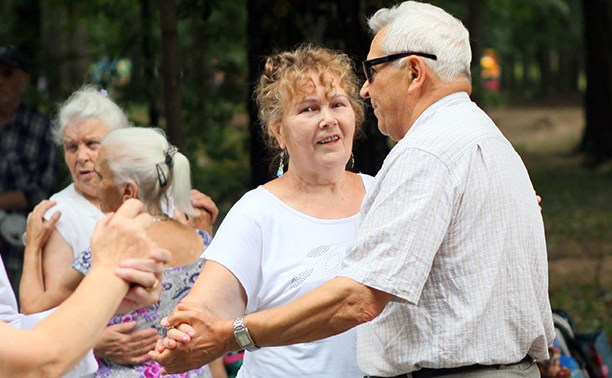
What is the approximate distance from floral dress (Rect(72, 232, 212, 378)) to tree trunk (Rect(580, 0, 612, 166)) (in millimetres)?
16192

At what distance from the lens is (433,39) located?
10.2 feet

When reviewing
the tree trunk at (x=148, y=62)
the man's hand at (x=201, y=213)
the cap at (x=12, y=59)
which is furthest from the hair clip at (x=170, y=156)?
the tree trunk at (x=148, y=62)

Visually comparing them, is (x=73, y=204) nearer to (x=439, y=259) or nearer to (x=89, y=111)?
(x=89, y=111)

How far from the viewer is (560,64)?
142ft

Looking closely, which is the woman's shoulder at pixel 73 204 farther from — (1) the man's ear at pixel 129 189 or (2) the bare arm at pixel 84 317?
(2) the bare arm at pixel 84 317

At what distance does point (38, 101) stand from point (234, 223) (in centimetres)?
691

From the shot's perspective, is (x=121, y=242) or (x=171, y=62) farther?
(x=171, y=62)

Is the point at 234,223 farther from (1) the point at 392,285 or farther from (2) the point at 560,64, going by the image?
(2) the point at 560,64

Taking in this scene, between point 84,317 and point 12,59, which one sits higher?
point 12,59

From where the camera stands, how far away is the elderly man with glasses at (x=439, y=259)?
290 centimetres

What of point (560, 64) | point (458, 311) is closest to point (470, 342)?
point (458, 311)

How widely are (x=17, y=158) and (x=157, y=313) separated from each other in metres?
3.01

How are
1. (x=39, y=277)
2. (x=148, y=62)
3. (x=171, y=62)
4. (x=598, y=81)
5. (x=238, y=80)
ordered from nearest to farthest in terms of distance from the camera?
(x=39, y=277) → (x=171, y=62) → (x=148, y=62) → (x=238, y=80) → (x=598, y=81)

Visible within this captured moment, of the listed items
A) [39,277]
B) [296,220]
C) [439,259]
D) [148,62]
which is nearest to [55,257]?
[39,277]
